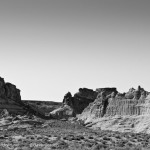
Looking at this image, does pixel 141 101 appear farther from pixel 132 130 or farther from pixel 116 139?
pixel 116 139

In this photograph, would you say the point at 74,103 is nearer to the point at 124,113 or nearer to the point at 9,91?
the point at 9,91

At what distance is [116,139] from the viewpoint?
55.5 meters

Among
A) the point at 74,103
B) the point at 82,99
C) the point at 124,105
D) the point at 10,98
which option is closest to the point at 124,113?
the point at 124,105

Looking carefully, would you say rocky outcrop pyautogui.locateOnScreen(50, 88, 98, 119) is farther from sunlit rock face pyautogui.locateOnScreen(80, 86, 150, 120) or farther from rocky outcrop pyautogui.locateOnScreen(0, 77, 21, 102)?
sunlit rock face pyautogui.locateOnScreen(80, 86, 150, 120)

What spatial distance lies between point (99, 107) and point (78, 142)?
3762 centimetres

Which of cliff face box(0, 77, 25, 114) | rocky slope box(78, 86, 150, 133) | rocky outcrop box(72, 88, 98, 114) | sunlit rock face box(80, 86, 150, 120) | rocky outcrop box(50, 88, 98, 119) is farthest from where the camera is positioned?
rocky outcrop box(72, 88, 98, 114)

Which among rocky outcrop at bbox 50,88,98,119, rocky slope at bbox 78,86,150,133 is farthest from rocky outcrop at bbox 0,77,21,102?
rocky slope at bbox 78,86,150,133

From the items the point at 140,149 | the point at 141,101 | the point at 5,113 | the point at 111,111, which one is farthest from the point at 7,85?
the point at 140,149

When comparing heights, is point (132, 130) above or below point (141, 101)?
below

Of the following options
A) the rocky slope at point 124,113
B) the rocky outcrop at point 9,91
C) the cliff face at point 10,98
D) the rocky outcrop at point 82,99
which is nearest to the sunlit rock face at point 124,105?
the rocky slope at point 124,113

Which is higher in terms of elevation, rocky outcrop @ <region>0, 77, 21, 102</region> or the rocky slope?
rocky outcrop @ <region>0, 77, 21, 102</region>

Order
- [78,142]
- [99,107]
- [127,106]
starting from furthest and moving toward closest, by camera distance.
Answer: [99,107] < [127,106] < [78,142]

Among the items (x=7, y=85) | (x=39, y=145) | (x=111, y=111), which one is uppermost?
(x=7, y=85)

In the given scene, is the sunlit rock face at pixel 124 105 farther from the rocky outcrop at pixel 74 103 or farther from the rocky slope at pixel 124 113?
the rocky outcrop at pixel 74 103
